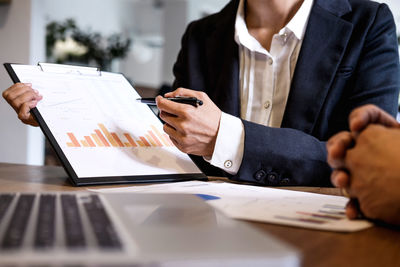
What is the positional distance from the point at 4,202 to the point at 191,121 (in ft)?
1.40

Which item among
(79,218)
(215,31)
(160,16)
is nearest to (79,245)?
(79,218)

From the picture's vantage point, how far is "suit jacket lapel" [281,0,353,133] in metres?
1.08

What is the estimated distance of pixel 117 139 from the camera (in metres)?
0.92

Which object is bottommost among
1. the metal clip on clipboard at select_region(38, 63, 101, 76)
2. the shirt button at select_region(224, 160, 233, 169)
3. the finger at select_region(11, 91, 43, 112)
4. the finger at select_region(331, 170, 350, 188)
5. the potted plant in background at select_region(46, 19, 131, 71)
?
the potted plant in background at select_region(46, 19, 131, 71)

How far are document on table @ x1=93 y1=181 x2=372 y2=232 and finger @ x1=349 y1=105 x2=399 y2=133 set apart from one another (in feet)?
0.40

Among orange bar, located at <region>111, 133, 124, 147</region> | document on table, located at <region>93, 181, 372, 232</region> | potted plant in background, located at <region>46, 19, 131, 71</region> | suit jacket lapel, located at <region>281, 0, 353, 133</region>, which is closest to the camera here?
document on table, located at <region>93, 181, 372, 232</region>

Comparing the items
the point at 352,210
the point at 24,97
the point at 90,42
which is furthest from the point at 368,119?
the point at 90,42

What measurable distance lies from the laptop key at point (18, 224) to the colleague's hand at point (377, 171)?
0.37 meters

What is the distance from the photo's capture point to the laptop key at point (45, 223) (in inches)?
11.2

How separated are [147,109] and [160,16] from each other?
9892 millimetres

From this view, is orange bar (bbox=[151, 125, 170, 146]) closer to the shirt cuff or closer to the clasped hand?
the shirt cuff

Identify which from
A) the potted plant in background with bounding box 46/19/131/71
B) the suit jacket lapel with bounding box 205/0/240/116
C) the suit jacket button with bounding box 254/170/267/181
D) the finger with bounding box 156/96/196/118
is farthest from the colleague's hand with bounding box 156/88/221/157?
the potted plant in background with bounding box 46/19/131/71

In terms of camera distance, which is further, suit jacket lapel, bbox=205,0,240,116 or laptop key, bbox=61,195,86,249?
suit jacket lapel, bbox=205,0,240,116

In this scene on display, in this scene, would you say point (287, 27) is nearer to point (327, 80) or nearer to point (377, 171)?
point (327, 80)
